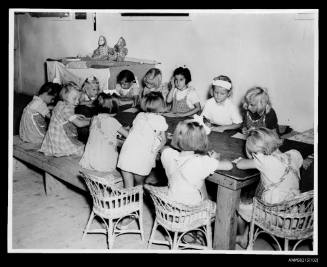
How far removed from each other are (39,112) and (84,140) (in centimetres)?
66

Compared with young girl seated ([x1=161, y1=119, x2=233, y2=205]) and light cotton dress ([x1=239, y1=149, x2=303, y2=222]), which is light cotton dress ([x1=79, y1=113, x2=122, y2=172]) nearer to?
young girl seated ([x1=161, y1=119, x2=233, y2=205])

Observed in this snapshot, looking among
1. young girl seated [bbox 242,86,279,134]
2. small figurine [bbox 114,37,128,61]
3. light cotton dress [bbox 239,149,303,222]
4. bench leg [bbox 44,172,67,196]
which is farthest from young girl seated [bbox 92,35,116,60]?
light cotton dress [bbox 239,149,303,222]

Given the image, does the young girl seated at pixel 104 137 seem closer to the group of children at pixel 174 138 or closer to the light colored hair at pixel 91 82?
the group of children at pixel 174 138

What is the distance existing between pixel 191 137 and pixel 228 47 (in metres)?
3.62

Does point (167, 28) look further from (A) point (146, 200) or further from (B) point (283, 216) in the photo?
(B) point (283, 216)

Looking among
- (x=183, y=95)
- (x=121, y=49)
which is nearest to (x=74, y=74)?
(x=121, y=49)

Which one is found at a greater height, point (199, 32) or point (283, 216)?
point (199, 32)

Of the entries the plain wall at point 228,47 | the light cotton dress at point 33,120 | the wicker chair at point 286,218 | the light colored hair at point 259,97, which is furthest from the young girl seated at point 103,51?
the wicker chair at point 286,218

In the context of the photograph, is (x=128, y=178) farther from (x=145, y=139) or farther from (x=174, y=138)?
(x=174, y=138)

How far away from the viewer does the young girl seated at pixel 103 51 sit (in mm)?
6887

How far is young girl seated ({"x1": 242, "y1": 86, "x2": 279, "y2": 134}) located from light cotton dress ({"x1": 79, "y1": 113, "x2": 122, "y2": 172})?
137cm

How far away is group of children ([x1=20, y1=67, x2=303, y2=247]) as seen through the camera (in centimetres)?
279
